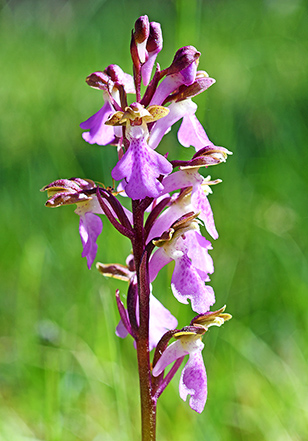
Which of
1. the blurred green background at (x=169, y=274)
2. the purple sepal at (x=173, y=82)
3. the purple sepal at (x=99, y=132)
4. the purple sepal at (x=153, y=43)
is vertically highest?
the purple sepal at (x=153, y=43)

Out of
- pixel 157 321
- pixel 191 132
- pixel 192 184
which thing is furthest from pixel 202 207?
pixel 157 321

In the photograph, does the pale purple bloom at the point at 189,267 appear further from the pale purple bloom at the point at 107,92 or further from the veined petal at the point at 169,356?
the pale purple bloom at the point at 107,92

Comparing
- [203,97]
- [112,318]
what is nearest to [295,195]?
[203,97]

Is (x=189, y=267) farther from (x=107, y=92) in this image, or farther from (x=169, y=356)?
(x=107, y=92)

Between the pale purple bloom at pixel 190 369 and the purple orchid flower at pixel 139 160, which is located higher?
the purple orchid flower at pixel 139 160

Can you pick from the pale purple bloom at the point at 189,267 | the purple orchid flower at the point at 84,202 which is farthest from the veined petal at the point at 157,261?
the purple orchid flower at the point at 84,202

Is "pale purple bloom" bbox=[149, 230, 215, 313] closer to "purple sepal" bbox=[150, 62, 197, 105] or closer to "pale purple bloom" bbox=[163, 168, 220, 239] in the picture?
"pale purple bloom" bbox=[163, 168, 220, 239]

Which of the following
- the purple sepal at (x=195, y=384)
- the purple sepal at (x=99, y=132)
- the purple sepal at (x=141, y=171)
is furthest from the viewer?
the purple sepal at (x=99, y=132)

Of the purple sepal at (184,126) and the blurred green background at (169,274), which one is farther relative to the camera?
the blurred green background at (169,274)
